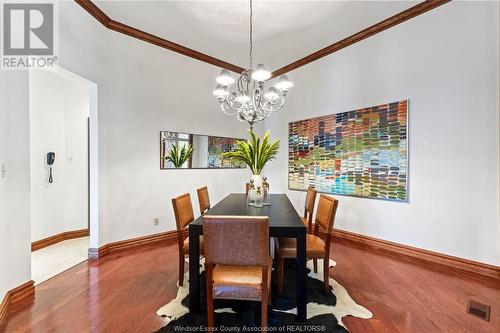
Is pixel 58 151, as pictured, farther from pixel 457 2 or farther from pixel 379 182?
pixel 457 2

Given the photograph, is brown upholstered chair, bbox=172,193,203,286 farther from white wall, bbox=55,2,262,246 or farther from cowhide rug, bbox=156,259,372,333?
white wall, bbox=55,2,262,246

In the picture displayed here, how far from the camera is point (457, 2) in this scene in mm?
2643

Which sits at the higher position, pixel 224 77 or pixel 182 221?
pixel 224 77

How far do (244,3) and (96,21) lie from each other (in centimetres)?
190

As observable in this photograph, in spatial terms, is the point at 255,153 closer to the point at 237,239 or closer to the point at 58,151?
the point at 237,239

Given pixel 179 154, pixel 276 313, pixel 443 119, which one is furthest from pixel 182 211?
pixel 443 119

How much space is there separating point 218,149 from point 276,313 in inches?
124

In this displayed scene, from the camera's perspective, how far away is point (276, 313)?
1877 millimetres

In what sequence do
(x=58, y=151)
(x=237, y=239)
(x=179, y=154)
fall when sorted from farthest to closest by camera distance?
(x=179, y=154), (x=58, y=151), (x=237, y=239)

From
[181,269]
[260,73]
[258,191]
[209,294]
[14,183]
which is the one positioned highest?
[260,73]

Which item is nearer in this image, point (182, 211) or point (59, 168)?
point (182, 211)

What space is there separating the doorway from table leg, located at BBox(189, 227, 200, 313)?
194 cm

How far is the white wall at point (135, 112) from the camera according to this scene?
113 inches

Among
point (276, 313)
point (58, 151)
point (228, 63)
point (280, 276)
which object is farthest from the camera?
point (228, 63)
